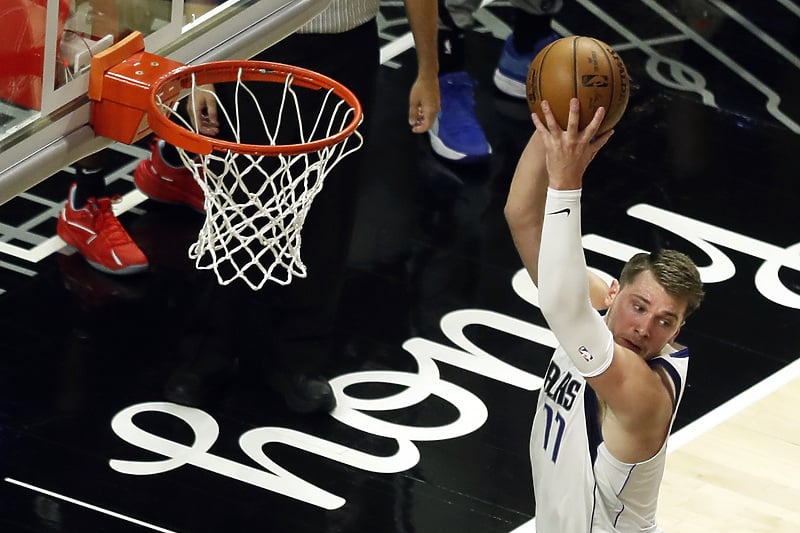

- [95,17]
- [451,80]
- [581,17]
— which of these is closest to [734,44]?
[581,17]

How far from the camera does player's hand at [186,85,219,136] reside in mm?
4573

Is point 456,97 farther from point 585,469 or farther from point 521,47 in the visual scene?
point 585,469

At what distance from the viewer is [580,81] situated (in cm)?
324

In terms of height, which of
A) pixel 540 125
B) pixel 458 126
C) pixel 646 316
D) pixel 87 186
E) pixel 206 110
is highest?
pixel 540 125

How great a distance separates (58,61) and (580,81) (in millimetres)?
1542

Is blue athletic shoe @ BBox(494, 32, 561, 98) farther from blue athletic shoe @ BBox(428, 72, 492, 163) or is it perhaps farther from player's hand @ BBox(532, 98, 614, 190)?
player's hand @ BBox(532, 98, 614, 190)

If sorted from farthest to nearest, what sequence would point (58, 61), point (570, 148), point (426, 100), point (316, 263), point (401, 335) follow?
point (401, 335)
point (426, 100)
point (316, 263)
point (58, 61)
point (570, 148)

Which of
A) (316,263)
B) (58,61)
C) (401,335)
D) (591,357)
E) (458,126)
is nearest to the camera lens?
(591,357)

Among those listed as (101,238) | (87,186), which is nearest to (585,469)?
(101,238)

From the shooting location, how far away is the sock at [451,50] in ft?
23.1

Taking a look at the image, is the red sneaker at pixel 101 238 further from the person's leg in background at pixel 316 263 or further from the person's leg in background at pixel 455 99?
the person's leg in background at pixel 455 99

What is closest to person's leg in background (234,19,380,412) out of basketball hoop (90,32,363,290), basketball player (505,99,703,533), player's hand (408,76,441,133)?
Answer: basketball hoop (90,32,363,290)

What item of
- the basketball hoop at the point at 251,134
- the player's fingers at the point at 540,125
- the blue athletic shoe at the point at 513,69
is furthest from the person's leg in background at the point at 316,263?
the blue athletic shoe at the point at 513,69

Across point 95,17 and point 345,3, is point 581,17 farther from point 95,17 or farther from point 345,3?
point 95,17
